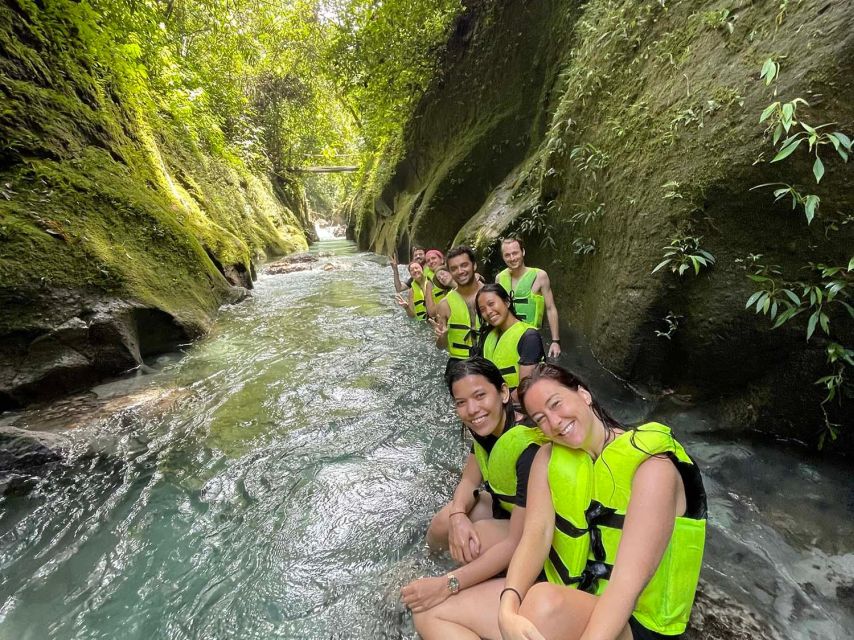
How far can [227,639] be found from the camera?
90.8 inches

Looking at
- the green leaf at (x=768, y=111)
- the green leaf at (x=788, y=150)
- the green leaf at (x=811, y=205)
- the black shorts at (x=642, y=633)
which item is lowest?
the black shorts at (x=642, y=633)

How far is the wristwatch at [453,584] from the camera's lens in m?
2.00

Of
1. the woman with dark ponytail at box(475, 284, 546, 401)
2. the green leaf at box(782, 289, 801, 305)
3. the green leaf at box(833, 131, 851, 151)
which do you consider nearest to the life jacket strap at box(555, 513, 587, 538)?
the woman with dark ponytail at box(475, 284, 546, 401)

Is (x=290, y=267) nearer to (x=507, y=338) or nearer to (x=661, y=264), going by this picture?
(x=507, y=338)

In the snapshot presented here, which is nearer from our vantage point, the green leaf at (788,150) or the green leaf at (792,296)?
the green leaf at (788,150)

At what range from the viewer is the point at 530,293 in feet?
15.8

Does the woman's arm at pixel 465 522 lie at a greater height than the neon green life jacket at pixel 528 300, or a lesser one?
lesser

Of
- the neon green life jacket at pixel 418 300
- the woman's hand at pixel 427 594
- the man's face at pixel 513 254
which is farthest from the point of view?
the neon green life jacket at pixel 418 300

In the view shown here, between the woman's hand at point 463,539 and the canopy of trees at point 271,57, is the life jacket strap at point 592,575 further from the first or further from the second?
the canopy of trees at point 271,57

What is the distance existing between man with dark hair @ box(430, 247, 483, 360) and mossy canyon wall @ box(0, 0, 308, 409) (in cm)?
437

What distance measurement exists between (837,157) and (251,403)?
5.70m

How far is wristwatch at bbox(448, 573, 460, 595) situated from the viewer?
200 cm

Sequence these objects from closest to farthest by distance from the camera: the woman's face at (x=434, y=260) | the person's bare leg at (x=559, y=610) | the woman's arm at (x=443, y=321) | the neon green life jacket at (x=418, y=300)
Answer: the person's bare leg at (x=559, y=610) → the woman's arm at (x=443, y=321) → the woman's face at (x=434, y=260) → the neon green life jacket at (x=418, y=300)

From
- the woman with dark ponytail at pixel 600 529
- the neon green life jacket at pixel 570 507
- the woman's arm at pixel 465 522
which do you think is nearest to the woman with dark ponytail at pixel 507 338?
→ the woman's arm at pixel 465 522
